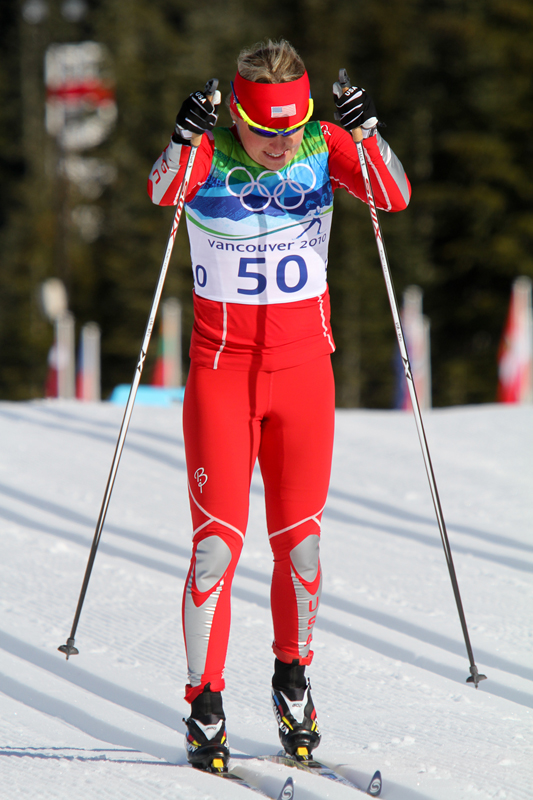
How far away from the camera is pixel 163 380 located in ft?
54.1

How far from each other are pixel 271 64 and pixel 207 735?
1715 millimetres

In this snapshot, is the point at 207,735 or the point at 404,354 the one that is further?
the point at 404,354

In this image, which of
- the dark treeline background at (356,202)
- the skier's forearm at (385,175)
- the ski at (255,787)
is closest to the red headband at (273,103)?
the skier's forearm at (385,175)

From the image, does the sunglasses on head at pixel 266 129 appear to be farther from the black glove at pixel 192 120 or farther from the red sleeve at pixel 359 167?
the red sleeve at pixel 359 167

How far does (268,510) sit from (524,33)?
83.9 feet

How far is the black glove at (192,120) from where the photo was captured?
2.34m

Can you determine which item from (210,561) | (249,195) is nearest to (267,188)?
(249,195)

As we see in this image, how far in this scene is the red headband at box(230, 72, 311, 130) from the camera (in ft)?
7.70

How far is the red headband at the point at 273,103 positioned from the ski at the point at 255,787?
1592mm

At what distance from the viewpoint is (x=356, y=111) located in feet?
8.09

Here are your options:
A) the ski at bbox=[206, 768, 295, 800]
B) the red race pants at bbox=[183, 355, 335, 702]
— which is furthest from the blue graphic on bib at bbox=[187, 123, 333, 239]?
the ski at bbox=[206, 768, 295, 800]

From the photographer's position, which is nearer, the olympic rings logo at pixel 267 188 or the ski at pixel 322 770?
the ski at pixel 322 770

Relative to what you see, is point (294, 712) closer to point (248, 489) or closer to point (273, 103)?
point (248, 489)

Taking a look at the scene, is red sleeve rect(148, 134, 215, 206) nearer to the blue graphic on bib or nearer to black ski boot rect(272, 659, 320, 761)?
the blue graphic on bib
